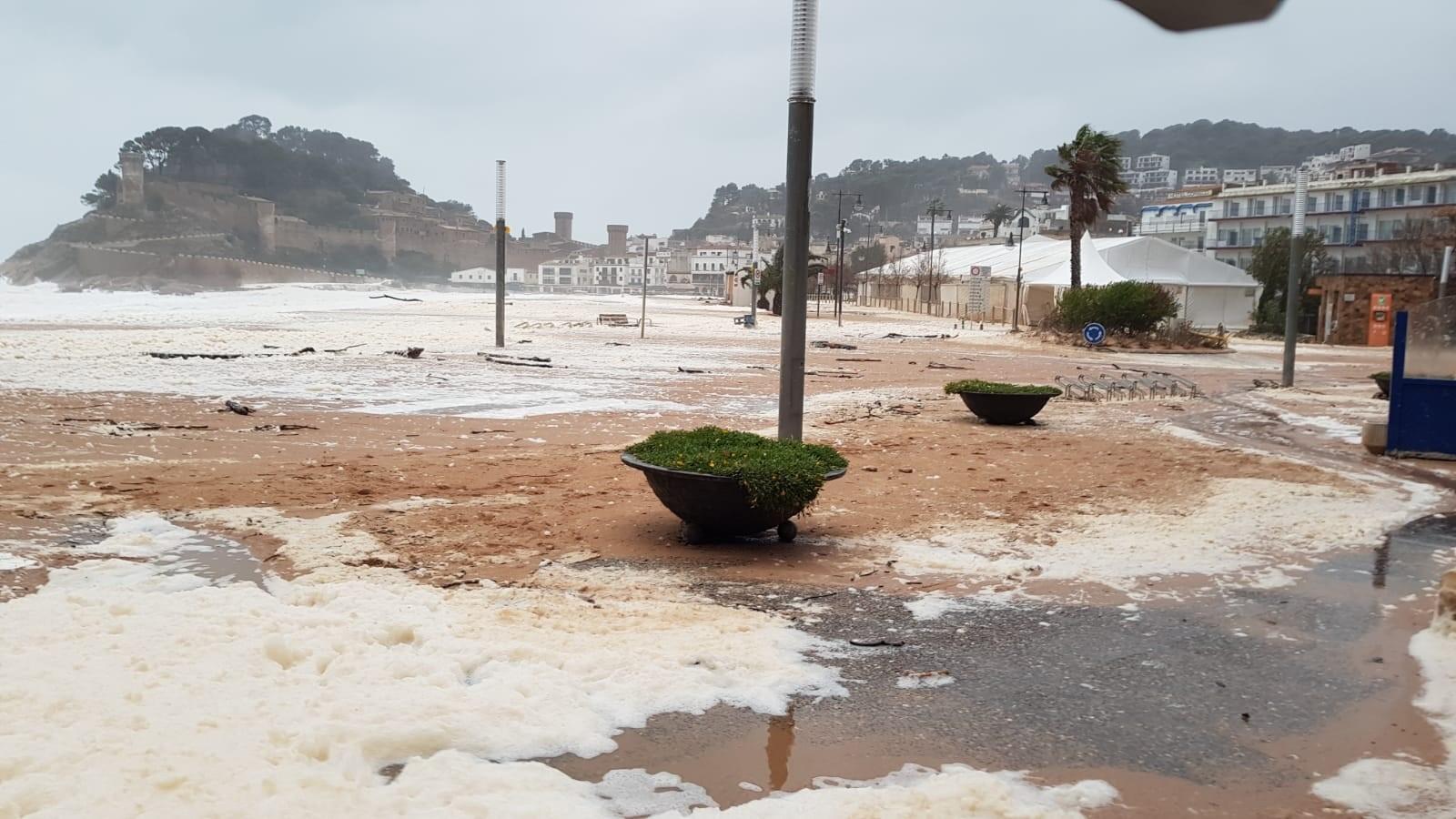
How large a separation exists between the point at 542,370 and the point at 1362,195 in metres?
102

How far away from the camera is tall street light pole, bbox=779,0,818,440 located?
891 centimetres

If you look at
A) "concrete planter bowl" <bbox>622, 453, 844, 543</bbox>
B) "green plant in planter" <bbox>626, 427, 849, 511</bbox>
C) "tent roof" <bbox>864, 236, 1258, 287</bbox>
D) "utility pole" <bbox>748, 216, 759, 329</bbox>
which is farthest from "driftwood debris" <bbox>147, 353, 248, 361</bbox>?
"tent roof" <bbox>864, 236, 1258, 287</bbox>

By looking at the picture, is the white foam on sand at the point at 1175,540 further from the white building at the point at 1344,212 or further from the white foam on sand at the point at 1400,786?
the white building at the point at 1344,212

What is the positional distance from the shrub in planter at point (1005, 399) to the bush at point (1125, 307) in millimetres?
25026

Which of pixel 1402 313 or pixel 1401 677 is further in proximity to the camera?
pixel 1402 313

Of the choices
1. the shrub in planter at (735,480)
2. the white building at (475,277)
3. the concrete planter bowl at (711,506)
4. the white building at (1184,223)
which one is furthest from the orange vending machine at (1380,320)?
the white building at (475,277)

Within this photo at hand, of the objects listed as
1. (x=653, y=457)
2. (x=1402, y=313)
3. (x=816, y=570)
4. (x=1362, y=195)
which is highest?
(x=1362, y=195)

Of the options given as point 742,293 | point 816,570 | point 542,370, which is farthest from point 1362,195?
point 816,570

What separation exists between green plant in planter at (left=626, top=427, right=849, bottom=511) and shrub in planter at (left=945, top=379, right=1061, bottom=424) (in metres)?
7.14

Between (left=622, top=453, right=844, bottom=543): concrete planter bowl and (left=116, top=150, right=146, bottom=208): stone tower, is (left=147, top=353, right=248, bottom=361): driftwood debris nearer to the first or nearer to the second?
(left=622, top=453, right=844, bottom=543): concrete planter bowl

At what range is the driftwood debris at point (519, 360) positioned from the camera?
78.6ft

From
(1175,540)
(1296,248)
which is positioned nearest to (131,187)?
(1296,248)

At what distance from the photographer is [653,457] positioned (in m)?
7.46

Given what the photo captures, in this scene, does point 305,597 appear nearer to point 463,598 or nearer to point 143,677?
point 463,598
